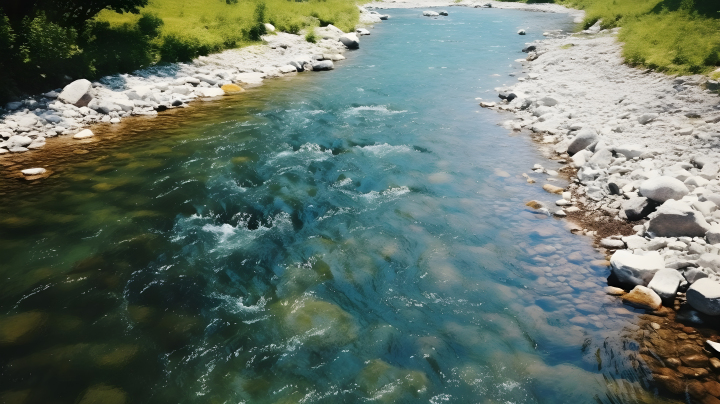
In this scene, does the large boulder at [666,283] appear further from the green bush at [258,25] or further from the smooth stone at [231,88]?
the green bush at [258,25]

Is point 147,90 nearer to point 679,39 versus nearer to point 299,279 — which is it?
point 299,279

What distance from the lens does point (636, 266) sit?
7.61 metres

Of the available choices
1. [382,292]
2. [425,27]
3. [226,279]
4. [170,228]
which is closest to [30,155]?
[170,228]

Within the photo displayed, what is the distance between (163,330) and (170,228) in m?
3.43

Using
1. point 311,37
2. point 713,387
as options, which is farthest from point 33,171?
point 311,37

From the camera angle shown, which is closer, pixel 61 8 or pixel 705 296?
pixel 705 296

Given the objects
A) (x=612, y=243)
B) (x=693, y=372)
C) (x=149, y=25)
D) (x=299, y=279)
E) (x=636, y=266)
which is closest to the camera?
(x=693, y=372)

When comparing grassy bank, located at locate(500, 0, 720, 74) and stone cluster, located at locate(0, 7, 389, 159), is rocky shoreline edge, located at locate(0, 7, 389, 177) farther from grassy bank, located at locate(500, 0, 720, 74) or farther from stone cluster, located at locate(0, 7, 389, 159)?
→ grassy bank, located at locate(500, 0, 720, 74)

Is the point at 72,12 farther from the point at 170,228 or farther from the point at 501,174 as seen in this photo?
the point at 501,174

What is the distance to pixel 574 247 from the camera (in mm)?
9031

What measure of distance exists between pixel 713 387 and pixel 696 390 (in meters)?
0.25

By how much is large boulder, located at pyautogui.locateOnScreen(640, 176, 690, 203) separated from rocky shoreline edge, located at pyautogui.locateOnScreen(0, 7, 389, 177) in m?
15.8

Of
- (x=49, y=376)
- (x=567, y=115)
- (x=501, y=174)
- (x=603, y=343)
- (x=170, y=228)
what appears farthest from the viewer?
(x=567, y=115)

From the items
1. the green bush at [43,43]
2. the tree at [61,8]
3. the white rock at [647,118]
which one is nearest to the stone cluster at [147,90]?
the green bush at [43,43]
